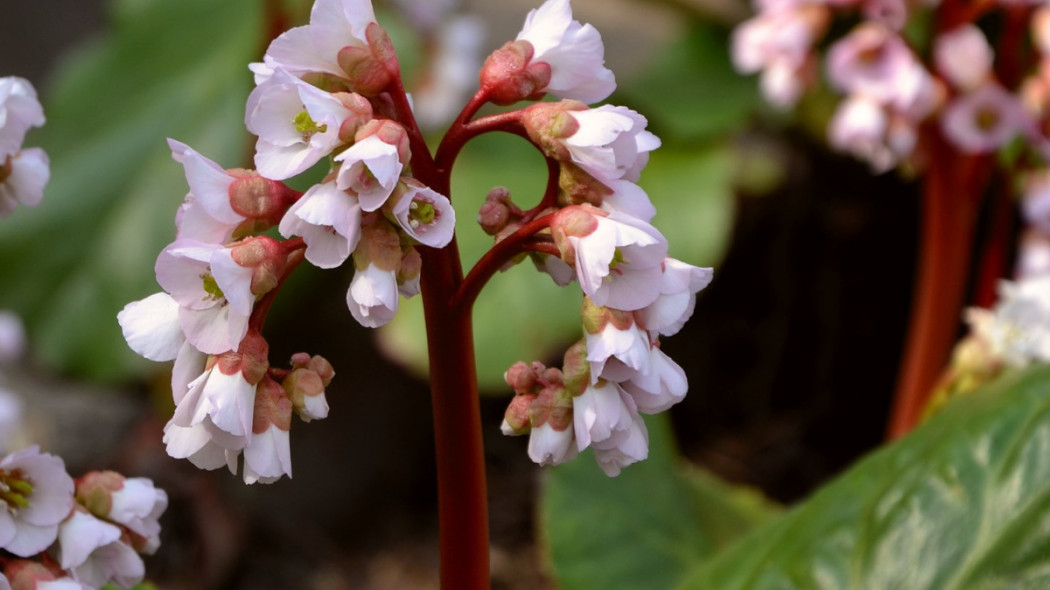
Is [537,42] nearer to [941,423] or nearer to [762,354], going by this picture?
[941,423]

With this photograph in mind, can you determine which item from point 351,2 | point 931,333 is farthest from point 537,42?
point 931,333

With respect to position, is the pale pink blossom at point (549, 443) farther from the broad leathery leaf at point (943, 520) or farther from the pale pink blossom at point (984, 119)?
the pale pink blossom at point (984, 119)

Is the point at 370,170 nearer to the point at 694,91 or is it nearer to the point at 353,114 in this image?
the point at 353,114

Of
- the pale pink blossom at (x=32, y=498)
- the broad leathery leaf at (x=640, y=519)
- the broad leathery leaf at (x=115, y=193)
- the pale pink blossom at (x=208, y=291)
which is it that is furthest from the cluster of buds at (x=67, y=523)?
the broad leathery leaf at (x=115, y=193)

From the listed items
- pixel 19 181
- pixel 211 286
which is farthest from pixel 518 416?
pixel 19 181

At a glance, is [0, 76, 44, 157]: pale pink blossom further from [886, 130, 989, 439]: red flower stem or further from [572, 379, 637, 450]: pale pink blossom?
[886, 130, 989, 439]: red flower stem

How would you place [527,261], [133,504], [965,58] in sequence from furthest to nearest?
[527,261] < [965,58] < [133,504]
